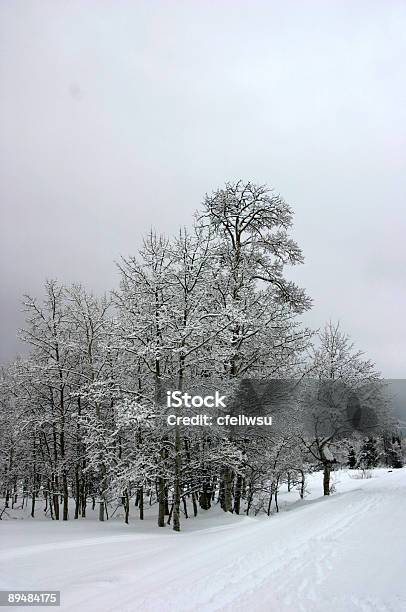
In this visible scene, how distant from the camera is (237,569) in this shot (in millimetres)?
6988

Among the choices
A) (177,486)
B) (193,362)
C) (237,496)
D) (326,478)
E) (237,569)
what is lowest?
(326,478)

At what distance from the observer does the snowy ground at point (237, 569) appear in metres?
5.41

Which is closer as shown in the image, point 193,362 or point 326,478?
point 193,362

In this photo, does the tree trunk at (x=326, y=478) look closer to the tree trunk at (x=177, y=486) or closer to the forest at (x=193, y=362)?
the forest at (x=193, y=362)

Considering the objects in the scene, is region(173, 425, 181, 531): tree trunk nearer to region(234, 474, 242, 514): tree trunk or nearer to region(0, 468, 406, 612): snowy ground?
region(0, 468, 406, 612): snowy ground

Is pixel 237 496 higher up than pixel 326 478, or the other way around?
pixel 237 496

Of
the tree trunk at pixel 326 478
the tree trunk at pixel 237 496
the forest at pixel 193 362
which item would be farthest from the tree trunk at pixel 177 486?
the tree trunk at pixel 326 478

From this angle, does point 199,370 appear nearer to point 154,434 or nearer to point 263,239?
point 154,434

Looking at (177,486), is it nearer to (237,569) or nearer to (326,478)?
(237,569)

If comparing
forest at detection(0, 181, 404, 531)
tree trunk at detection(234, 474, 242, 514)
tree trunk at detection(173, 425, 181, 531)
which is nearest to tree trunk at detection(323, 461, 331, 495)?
forest at detection(0, 181, 404, 531)

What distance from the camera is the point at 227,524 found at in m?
14.2

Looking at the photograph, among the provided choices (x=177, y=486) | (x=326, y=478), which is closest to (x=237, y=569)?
(x=177, y=486)

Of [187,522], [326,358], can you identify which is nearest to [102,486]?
[187,522]

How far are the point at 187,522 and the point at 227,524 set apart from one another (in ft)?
8.29
